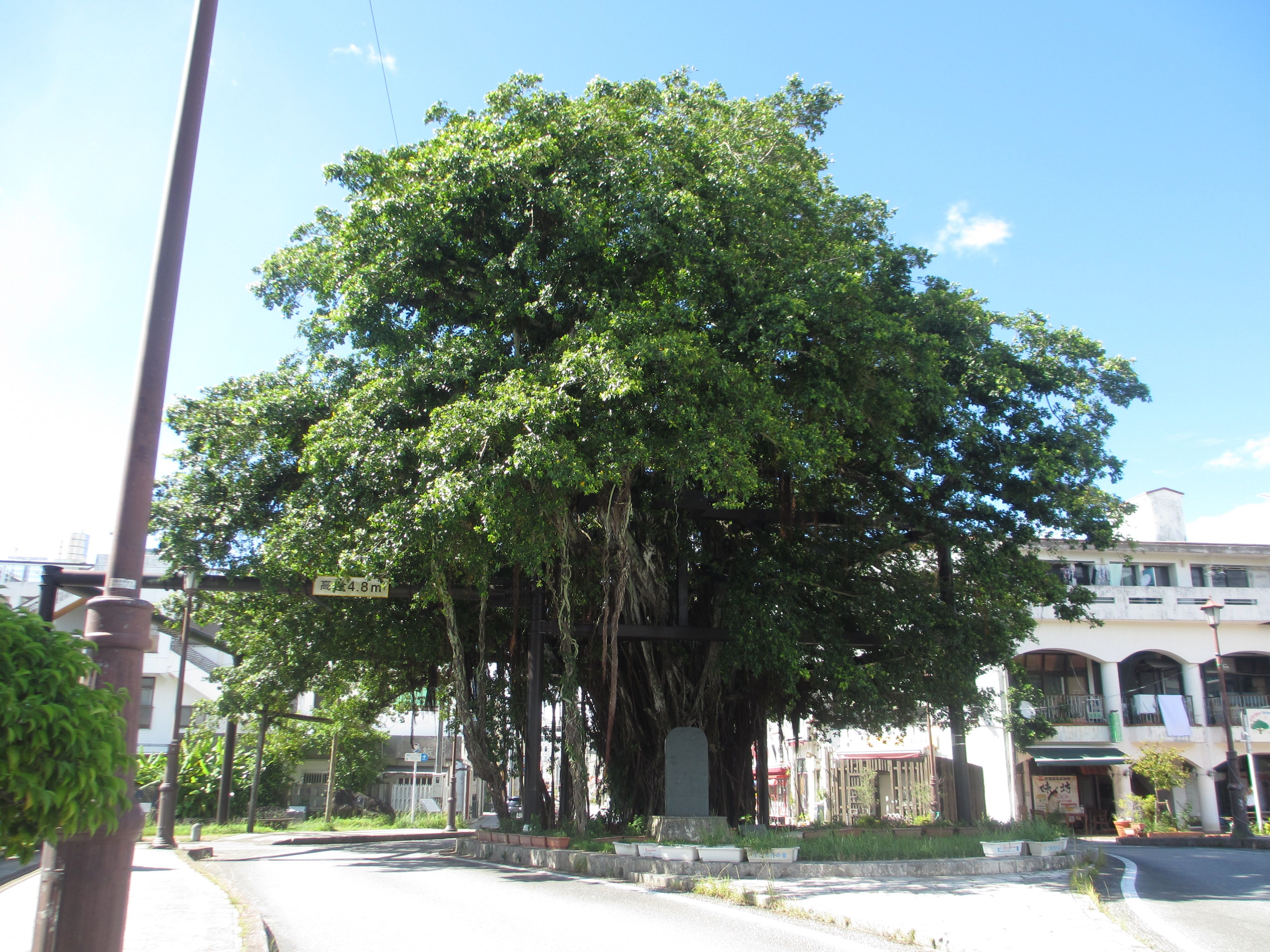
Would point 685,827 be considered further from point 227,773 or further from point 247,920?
point 227,773

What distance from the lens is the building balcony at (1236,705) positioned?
99.2 ft

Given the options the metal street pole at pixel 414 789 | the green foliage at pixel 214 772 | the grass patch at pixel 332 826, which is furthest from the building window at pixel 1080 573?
the green foliage at pixel 214 772

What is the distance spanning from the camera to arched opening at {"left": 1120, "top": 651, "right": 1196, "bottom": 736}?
97.7 feet

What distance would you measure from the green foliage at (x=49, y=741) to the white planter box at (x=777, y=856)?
9.28 m

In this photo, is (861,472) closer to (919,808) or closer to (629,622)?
(629,622)

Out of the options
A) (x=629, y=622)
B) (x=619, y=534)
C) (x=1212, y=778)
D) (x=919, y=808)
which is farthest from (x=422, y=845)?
(x=1212, y=778)

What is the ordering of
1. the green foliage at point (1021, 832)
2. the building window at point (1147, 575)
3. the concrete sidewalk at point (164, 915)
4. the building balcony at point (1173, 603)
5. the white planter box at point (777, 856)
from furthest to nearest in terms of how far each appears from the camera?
the building window at point (1147, 575), the building balcony at point (1173, 603), the green foliage at point (1021, 832), the white planter box at point (777, 856), the concrete sidewalk at point (164, 915)

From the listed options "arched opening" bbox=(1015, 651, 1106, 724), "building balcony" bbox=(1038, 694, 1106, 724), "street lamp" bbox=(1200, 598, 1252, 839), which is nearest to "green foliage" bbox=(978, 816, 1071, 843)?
"street lamp" bbox=(1200, 598, 1252, 839)

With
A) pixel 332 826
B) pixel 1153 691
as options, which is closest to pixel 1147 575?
pixel 1153 691

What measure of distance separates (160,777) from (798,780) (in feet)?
83.9

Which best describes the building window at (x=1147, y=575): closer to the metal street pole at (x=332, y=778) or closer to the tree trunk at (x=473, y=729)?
the tree trunk at (x=473, y=729)

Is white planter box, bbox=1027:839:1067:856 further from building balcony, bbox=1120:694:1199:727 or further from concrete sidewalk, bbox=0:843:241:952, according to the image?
building balcony, bbox=1120:694:1199:727

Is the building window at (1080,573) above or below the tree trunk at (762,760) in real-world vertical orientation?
above

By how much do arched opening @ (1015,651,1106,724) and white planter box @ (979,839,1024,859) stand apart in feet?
64.7
